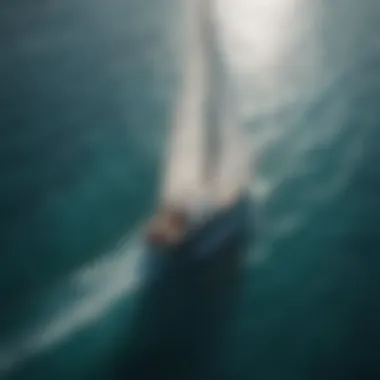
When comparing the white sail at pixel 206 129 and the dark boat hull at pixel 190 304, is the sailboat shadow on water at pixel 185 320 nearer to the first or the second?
the dark boat hull at pixel 190 304

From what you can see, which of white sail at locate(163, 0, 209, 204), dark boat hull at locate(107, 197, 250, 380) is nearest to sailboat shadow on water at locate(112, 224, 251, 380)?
dark boat hull at locate(107, 197, 250, 380)

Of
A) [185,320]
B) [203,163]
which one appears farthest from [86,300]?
[203,163]

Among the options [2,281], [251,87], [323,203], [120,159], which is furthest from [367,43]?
[2,281]

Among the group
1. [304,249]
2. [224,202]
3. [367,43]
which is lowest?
[304,249]

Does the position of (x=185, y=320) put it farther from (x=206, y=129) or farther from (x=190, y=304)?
(x=206, y=129)

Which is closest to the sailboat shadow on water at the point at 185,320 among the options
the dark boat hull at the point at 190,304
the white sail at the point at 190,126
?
the dark boat hull at the point at 190,304

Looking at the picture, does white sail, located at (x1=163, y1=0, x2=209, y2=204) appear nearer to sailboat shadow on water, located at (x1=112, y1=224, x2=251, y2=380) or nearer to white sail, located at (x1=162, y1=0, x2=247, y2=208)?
white sail, located at (x1=162, y1=0, x2=247, y2=208)

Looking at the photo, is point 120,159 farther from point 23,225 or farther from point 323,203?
point 323,203

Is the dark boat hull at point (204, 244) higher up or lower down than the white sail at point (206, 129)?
lower down

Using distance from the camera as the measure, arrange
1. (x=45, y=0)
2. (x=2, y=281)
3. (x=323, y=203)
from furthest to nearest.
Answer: (x=45, y=0) < (x=323, y=203) < (x=2, y=281)
